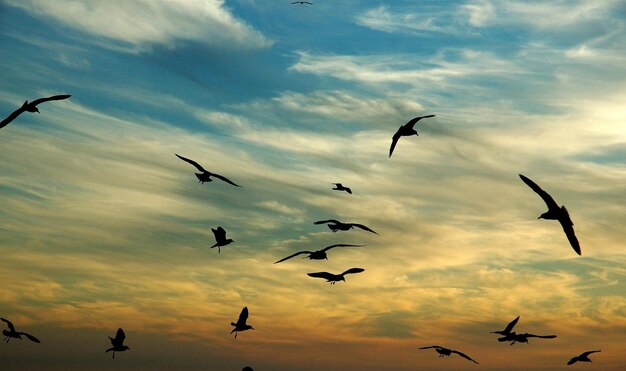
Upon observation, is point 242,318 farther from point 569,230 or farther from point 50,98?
point 569,230

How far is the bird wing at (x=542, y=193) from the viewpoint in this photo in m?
30.1

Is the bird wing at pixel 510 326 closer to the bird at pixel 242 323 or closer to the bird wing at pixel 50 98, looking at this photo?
the bird at pixel 242 323

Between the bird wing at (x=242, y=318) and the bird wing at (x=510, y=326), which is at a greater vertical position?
the bird wing at (x=510, y=326)

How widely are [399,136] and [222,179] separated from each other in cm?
1193

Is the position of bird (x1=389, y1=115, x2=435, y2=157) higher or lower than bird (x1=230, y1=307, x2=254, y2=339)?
higher

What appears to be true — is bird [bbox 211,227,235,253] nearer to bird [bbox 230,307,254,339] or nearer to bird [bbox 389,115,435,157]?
bird [bbox 230,307,254,339]

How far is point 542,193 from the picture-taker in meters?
30.9

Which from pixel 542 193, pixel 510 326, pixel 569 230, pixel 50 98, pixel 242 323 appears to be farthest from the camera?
pixel 510 326

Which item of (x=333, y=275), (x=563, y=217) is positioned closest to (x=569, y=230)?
(x=563, y=217)

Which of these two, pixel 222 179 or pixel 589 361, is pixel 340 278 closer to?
pixel 222 179

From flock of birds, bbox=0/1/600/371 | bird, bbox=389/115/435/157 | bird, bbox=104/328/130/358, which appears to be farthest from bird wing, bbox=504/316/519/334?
bird, bbox=104/328/130/358

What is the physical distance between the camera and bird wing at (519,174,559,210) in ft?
98.7

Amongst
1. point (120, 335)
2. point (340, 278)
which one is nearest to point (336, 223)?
point (340, 278)

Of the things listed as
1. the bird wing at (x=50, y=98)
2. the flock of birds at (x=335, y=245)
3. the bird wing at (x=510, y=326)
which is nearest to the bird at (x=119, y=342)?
the flock of birds at (x=335, y=245)
